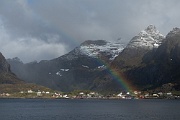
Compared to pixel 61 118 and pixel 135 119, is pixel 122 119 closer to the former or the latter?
pixel 135 119

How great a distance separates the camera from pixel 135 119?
133m

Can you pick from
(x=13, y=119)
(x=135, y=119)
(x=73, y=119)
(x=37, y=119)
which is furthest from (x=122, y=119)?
A: (x=13, y=119)

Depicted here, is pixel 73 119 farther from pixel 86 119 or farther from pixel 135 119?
pixel 135 119

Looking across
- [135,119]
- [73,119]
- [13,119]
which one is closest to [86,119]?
[73,119]

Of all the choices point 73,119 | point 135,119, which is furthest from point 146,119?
point 73,119

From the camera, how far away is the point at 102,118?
138 metres

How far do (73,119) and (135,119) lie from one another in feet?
70.2

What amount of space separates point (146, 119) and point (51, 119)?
3232 centimetres

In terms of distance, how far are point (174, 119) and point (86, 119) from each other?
29.7 m

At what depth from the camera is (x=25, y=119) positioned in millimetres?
135250

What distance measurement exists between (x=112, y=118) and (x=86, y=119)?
9.63 metres

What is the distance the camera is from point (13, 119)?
135000mm

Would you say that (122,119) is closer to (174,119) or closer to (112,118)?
(112,118)

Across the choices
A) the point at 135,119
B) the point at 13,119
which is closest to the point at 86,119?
the point at 135,119
